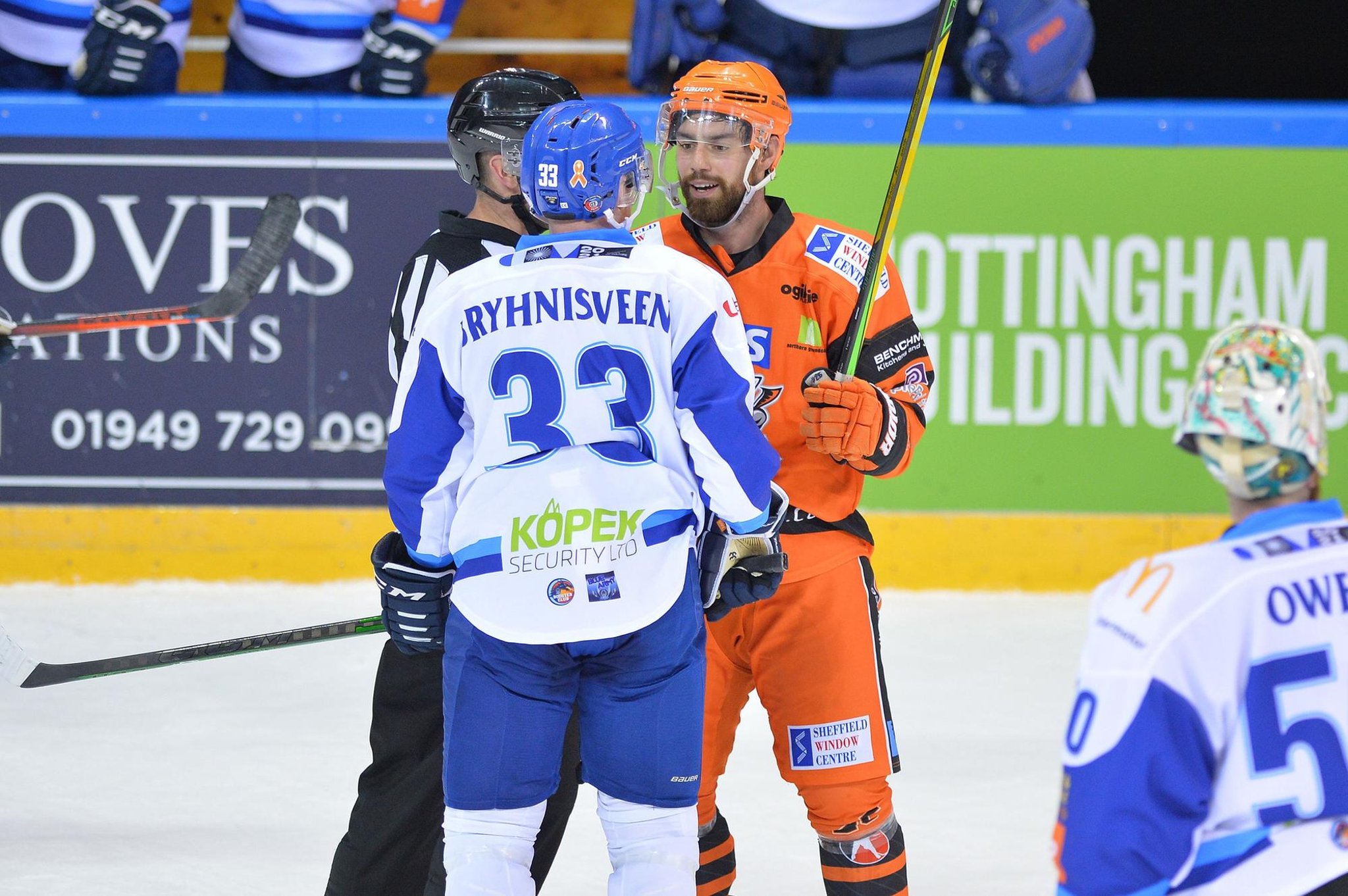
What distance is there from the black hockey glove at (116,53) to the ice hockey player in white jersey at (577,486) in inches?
124

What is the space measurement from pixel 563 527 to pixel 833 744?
0.66m

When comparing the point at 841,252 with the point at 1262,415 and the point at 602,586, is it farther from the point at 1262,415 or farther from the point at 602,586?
the point at 1262,415

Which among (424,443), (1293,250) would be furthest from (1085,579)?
(424,443)

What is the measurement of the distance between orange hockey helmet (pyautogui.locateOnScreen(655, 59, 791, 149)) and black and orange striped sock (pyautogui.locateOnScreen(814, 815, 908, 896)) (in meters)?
1.03

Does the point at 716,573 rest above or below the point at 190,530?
above

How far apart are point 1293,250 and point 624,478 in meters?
3.44

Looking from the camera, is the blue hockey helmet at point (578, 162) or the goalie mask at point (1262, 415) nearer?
the goalie mask at point (1262, 415)

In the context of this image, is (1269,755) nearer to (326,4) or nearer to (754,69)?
(754,69)

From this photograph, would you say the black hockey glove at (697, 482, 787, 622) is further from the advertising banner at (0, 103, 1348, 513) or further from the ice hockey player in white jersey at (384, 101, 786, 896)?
the advertising banner at (0, 103, 1348, 513)

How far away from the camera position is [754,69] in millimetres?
2621

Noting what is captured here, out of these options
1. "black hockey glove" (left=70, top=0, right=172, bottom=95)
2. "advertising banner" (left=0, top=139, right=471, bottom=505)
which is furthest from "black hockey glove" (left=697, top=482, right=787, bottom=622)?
"black hockey glove" (left=70, top=0, right=172, bottom=95)

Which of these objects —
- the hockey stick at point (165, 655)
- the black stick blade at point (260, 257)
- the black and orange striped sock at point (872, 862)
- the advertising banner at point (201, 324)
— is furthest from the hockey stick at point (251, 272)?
the black and orange striped sock at point (872, 862)

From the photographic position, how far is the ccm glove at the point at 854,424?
2424 millimetres

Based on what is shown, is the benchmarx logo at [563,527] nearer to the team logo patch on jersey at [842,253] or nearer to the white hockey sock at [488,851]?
the white hockey sock at [488,851]
